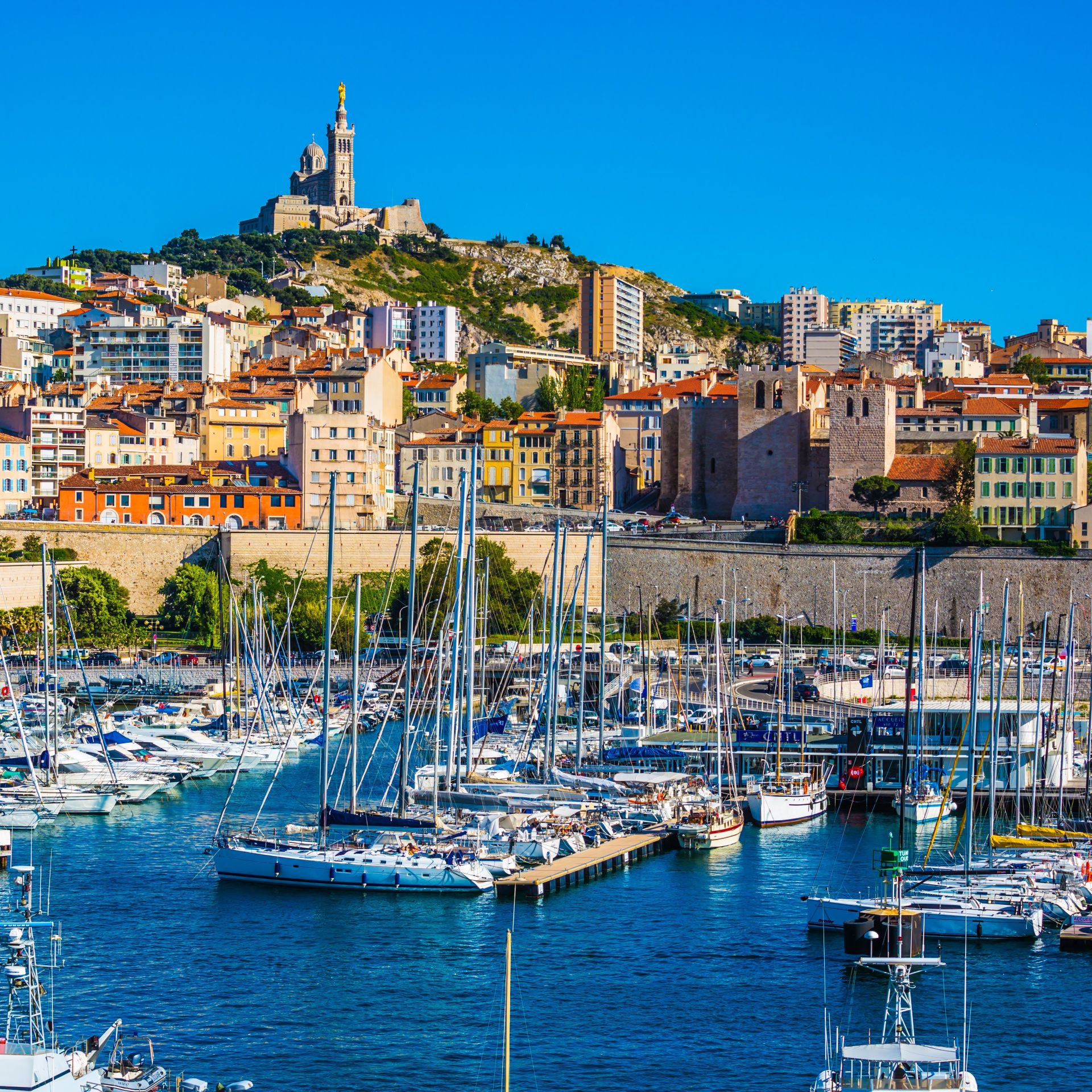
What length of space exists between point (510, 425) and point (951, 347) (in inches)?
1568

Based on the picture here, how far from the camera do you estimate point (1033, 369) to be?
91875 millimetres

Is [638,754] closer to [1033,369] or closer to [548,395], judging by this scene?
[548,395]

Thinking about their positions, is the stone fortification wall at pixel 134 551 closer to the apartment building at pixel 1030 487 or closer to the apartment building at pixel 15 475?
the apartment building at pixel 15 475

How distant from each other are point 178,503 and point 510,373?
111ft

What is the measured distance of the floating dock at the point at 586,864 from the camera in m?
29.6

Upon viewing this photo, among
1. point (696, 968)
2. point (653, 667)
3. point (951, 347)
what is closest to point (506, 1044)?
point (696, 968)

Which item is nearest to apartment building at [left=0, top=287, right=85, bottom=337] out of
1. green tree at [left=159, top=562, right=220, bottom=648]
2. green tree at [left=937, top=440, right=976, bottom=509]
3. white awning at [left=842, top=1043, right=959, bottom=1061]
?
green tree at [left=159, top=562, right=220, bottom=648]

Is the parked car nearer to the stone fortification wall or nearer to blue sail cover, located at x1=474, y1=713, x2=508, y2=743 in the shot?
the stone fortification wall

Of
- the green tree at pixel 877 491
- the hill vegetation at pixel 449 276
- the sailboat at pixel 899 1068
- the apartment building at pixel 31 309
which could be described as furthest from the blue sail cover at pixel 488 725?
the hill vegetation at pixel 449 276

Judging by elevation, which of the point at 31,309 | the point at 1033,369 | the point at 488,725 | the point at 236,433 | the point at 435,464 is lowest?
the point at 488,725

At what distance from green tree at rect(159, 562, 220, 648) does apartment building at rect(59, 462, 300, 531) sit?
3.85m

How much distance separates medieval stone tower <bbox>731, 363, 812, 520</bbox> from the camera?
229 ft

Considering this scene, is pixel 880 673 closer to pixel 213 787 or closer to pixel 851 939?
pixel 213 787

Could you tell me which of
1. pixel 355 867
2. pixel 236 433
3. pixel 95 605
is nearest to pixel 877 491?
pixel 236 433
